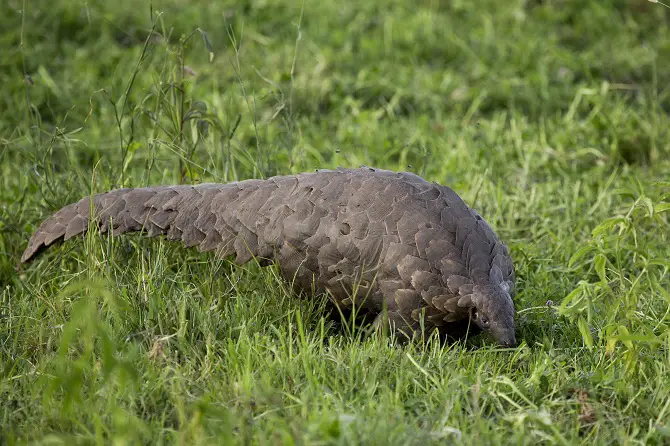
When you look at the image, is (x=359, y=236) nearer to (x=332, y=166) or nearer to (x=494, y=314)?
(x=494, y=314)

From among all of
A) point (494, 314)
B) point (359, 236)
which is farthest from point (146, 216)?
point (494, 314)

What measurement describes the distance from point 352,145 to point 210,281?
1893 mm

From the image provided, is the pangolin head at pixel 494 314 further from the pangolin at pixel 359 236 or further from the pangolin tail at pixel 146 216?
the pangolin tail at pixel 146 216

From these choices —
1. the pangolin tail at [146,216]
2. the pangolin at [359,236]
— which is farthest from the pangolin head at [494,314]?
the pangolin tail at [146,216]

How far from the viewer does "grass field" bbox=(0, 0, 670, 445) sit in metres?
2.12

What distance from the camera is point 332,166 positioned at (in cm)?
416

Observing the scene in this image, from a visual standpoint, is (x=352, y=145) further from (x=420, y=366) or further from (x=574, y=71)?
(x=420, y=366)

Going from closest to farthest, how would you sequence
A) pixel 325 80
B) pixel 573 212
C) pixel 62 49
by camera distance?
pixel 573 212 < pixel 325 80 < pixel 62 49

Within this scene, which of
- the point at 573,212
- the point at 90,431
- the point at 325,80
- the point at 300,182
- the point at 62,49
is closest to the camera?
the point at 90,431

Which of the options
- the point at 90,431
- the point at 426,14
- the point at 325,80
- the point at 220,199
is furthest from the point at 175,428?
the point at 426,14

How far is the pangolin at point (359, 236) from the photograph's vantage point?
2.49 m

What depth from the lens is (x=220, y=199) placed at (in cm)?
283

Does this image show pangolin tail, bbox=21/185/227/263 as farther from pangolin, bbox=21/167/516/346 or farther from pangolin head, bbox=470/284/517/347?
pangolin head, bbox=470/284/517/347

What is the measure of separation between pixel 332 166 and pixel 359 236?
1.62 meters
